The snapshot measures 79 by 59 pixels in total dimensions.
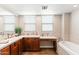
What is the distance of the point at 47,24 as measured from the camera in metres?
8.37

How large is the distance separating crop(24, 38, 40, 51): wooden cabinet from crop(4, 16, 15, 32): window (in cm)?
132

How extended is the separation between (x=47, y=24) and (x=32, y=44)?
1997 millimetres

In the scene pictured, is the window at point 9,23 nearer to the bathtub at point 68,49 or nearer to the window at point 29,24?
the window at point 29,24

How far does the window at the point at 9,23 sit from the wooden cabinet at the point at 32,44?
1325mm

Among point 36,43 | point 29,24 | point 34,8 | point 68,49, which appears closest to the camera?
point 68,49

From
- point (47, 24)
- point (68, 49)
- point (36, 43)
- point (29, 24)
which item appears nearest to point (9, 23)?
point (29, 24)

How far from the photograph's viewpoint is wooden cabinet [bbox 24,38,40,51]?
22.8 ft

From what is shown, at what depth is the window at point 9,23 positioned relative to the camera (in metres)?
7.50

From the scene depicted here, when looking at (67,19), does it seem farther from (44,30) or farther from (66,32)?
(44,30)

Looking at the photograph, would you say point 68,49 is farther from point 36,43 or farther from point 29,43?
point 29,43

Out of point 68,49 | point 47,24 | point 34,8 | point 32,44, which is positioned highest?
point 34,8

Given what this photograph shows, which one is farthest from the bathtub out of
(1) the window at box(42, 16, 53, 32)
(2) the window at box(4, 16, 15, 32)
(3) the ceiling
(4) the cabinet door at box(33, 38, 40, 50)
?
(2) the window at box(4, 16, 15, 32)

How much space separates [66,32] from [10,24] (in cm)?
337

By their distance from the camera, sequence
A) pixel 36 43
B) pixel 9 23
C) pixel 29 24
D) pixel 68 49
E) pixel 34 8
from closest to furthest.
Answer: pixel 68 49 < pixel 34 8 < pixel 36 43 < pixel 9 23 < pixel 29 24
